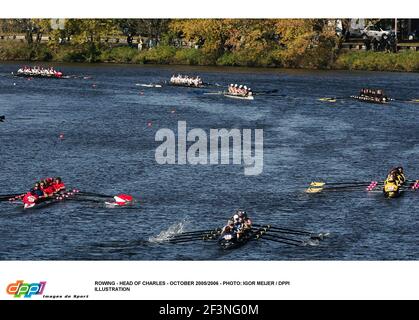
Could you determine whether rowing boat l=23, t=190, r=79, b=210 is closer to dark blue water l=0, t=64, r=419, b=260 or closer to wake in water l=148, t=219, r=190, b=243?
dark blue water l=0, t=64, r=419, b=260

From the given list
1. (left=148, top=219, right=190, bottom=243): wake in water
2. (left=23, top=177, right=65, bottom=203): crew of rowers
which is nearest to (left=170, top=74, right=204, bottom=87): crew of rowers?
(left=23, top=177, right=65, bottom=203): crew of rowers

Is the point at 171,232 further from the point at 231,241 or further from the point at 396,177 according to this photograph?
the point at 396,177

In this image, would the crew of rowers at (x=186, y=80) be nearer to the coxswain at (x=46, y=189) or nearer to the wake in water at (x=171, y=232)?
the coxswain at (x=46, y=189)

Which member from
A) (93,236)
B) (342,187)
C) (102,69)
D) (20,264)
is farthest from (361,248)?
(102,69)

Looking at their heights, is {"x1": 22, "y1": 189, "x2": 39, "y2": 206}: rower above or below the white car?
below

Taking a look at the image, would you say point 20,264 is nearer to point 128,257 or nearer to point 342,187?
point 128,257

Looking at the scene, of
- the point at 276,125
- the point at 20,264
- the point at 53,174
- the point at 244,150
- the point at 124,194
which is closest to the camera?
the point at 20,264

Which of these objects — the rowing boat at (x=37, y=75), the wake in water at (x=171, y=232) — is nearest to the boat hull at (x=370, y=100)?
the rowing boat at (x=37, y=75)
